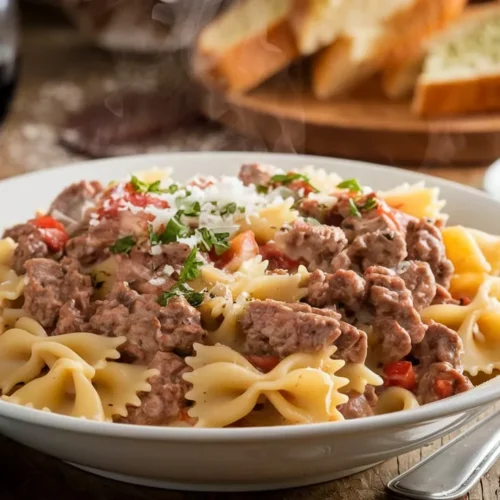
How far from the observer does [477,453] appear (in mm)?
3703

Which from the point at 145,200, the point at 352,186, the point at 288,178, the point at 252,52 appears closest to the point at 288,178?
the point at 288,178

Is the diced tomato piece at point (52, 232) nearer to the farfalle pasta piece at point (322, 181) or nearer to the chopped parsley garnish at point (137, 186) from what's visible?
the chopped parsley garnish at point (137, 186)

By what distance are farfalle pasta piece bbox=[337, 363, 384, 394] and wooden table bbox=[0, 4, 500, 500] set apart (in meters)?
0.41

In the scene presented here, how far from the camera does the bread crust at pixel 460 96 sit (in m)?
7.79

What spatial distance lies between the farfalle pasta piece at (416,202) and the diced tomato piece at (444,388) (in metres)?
1.16

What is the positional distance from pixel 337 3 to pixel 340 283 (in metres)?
4.90

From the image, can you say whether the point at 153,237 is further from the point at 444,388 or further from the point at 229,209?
the point at 444,388

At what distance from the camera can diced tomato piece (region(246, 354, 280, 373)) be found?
11.9 ft

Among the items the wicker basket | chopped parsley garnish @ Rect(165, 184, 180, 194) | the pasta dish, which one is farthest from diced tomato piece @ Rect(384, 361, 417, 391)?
the wicker basket

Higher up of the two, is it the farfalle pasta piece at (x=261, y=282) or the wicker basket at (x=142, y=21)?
the farfalle pasta piece at (x=261, y=282)

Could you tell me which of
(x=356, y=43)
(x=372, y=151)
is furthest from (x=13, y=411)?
(x=356, y=43)

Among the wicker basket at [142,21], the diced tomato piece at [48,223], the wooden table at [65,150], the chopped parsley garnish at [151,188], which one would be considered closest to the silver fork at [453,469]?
the wooden table at [65,150]

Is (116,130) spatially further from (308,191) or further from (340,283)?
(340,283)

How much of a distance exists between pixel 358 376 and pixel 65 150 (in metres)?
4.96
